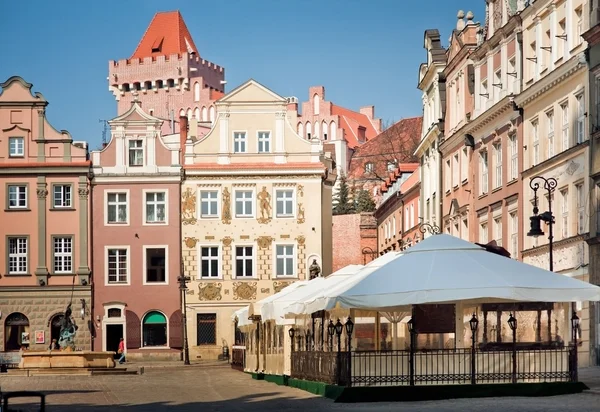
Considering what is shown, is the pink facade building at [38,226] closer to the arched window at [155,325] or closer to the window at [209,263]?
the arched window at [155,325]

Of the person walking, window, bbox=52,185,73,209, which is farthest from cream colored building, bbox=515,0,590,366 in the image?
window, bbox=52,185,73,209

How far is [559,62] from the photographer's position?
40375 millimetres

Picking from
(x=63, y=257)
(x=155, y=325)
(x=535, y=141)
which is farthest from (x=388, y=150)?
(x=535, y=141)

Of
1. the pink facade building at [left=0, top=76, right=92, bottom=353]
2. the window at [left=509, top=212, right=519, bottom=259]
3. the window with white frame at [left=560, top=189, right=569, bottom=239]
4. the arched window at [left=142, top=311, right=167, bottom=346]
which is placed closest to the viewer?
the window with white frame at [left=560, top=189, right=569, bottom=239]

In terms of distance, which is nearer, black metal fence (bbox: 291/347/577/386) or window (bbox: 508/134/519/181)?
black metal fence (bbox: 291/347/577/386)

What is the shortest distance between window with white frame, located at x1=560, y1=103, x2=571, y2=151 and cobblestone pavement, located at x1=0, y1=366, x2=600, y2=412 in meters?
11.4

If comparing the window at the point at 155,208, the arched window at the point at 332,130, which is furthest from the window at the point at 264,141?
the arched window at the point at 332,130

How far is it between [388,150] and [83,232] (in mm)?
73145

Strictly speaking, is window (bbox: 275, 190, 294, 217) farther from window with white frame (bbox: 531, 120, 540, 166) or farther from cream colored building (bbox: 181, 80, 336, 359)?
window with white frame (bbox: 531, 120, 540, 166)

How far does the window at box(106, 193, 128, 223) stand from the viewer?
6562cm

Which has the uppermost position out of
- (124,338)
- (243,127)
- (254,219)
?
(243,127)

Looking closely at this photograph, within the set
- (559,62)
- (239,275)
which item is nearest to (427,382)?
(559,62)

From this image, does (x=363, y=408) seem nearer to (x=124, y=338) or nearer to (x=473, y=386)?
(x=473, y=386)

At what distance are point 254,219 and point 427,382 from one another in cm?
4162
